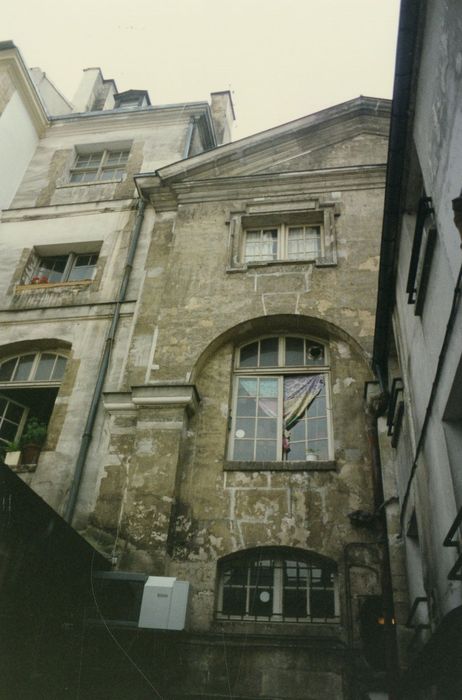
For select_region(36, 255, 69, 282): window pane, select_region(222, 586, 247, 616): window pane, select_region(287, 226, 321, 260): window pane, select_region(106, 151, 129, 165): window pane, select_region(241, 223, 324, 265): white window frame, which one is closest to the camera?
select_region(222, 586, 247, 616): window pane

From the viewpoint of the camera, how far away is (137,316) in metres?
11.3

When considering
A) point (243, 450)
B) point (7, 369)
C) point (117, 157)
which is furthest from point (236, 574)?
point (117, 157)

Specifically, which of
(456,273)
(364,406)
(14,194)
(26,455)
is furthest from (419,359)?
(14,194)

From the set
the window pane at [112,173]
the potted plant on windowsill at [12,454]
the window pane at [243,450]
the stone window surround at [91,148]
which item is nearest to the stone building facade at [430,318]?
the window pane at [243,450]

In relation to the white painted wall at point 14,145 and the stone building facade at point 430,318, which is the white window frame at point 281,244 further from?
the white painted wall at point 14,145

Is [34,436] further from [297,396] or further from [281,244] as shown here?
[281,244]

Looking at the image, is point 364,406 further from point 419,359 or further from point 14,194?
point 14,194

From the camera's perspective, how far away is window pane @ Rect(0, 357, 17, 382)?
11.5 metres

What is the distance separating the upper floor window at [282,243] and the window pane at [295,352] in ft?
6.04

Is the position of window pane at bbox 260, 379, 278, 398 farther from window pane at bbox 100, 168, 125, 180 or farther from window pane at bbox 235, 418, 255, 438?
window pane at bbox 100, 168, 125, 180

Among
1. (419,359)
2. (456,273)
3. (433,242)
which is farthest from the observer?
(419,359)

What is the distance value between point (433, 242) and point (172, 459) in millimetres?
5234

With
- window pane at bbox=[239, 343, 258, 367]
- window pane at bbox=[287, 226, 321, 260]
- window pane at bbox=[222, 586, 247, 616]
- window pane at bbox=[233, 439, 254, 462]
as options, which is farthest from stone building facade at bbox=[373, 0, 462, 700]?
window pane at bbox=[287, 226, 321, 260]

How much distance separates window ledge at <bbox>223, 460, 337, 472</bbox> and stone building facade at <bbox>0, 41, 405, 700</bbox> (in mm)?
22
